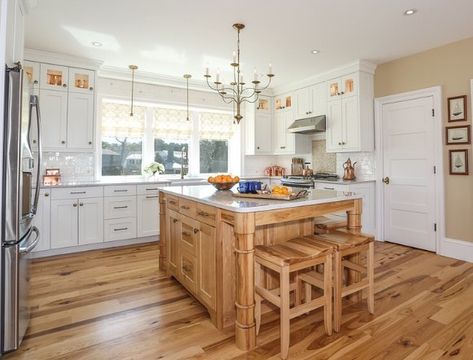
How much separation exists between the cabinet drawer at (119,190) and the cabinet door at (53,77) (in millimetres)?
1487

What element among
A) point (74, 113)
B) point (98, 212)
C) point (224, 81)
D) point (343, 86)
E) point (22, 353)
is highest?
point (224, 81)

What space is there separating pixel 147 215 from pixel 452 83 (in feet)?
14.5

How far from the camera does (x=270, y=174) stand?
20.2 feet

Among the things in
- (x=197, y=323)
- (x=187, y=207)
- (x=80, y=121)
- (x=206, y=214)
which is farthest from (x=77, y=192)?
(x=197, y=323)

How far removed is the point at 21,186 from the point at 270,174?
15.8 feet

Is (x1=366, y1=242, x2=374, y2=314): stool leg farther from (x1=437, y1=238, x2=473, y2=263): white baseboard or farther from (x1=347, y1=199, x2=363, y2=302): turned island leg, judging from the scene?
(x1=437, y1=238, x2=473, y2=263): white baseboard

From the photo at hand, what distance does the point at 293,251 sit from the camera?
191 cm

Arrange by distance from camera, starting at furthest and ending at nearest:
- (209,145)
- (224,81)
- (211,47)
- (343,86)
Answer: (209,145) → (224,81) → (343,86) → (211,47)

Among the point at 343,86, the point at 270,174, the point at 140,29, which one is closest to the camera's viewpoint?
the point at 140,29

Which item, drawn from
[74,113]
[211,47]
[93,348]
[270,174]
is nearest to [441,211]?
[270,174]

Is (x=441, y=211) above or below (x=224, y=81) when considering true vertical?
below

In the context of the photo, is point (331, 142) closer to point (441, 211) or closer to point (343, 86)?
point (343, 86)

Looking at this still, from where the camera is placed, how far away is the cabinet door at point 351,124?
436 centimetres

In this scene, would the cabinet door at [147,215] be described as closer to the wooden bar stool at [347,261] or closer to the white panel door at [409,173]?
the wooden bar stool at [347,261]
